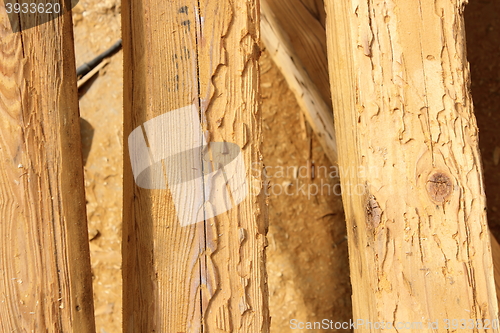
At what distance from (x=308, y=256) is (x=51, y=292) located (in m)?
1.26

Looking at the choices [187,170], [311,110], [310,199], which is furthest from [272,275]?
[187,170]

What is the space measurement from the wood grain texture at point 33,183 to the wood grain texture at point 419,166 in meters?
0.72

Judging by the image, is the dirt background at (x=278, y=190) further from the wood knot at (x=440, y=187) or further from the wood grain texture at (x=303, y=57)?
the wood knot at (x=440, y=187)

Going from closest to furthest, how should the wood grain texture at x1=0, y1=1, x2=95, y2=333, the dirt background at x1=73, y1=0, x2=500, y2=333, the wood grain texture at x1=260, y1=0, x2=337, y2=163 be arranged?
the wood grain texture at x1=0, y1=1, x2=95, y2=333, the wood grain texture at x1=260, y1=0, x2=337, y2=163, the dirt background at x1=73, y1=0, x2=500, y2=333

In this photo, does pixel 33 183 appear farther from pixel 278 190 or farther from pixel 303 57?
pixel 278 190

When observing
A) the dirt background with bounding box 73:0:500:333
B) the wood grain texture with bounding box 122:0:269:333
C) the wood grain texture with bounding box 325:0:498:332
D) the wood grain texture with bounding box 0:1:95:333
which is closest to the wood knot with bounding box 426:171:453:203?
the wood grain texture with bounding box 325:0:498:332

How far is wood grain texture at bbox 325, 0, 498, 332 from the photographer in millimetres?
989

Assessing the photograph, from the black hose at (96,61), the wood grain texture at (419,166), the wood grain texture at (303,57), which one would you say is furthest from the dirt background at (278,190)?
the wood grain texture at (419,166)

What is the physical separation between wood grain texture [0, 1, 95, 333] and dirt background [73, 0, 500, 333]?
3.25 ft

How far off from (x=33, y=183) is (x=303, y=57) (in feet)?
3.33

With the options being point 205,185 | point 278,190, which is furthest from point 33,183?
point 278,190

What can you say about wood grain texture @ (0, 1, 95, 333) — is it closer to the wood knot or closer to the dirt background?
the wood knot

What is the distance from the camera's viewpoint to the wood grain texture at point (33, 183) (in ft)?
3.16

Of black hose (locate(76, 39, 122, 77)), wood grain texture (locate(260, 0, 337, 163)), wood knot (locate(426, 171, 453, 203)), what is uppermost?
black hose (locate(76, 39, 122, 77))
